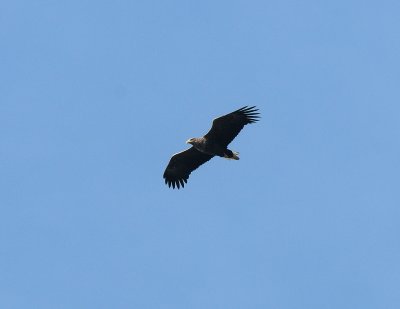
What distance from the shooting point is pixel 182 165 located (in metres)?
53.3

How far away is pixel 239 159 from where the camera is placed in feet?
166

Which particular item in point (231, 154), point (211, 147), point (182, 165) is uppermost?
point (182, 165)

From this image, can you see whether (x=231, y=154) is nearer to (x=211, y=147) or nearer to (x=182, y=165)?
(x=211, y=147)

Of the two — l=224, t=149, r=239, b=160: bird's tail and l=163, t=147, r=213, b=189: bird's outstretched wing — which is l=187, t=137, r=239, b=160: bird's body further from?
l=163, t=147, r=213, b=189: bird's outstretched wing

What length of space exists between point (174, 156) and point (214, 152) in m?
2.56

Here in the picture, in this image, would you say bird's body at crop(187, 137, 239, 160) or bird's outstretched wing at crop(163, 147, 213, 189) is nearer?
bird's body at crop(187, 137, 239, 160)

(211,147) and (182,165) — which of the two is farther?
(182,165)

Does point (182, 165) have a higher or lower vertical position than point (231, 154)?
higher

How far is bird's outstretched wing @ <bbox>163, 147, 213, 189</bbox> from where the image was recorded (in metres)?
52.8

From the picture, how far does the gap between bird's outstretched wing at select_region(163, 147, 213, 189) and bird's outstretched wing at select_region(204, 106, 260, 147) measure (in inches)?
91.1

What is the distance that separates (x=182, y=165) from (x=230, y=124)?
4.08 m

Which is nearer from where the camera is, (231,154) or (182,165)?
(231,154)

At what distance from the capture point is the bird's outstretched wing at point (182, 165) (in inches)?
2079

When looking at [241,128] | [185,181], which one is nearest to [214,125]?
[241,128]
